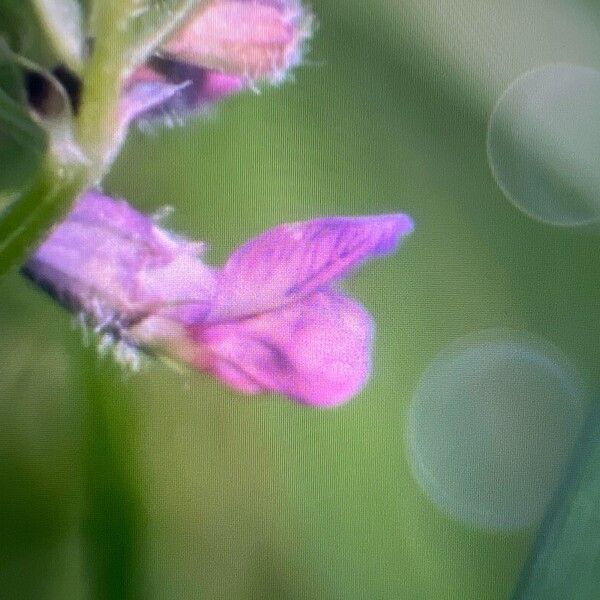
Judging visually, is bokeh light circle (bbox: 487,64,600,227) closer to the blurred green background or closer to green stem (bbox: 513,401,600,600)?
the blurred green background

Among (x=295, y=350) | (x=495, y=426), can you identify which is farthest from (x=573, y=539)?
(x=295, y=350)

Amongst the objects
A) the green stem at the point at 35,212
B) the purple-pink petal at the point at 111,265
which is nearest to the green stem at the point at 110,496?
the purple-pink petal at the point at 111,265

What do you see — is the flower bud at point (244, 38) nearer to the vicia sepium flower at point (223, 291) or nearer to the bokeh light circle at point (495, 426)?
the vicia sepium flower at point (223, 291)

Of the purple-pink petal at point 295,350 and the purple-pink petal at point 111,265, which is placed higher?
the purple-pink petal at point 111,265

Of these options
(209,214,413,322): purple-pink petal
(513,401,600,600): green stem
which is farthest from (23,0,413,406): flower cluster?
(513,401,600,600): green stem

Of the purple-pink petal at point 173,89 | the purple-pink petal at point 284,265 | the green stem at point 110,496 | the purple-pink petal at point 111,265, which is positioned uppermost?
the purple-pink petal at point 173,89

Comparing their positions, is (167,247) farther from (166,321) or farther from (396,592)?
(396,592)

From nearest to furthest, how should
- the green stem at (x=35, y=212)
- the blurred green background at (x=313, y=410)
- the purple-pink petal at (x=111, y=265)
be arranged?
1. the green stem at (x=35, y=212)
2. the purple-pink petal at (x=111, y=265)
3. the blurred green background at (x=313, y=410)
